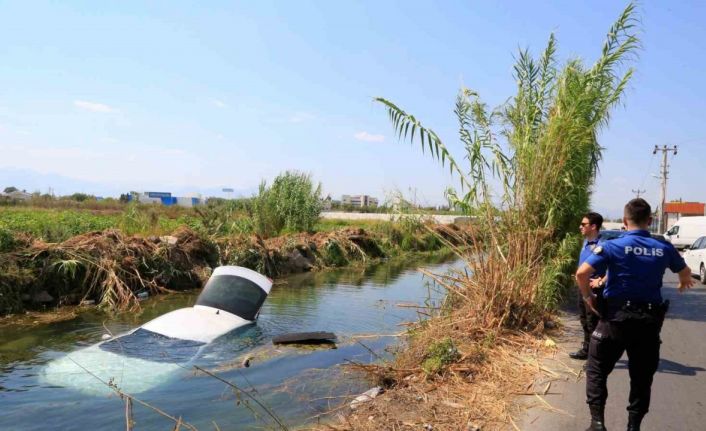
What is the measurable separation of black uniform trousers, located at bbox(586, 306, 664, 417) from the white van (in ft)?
90.6

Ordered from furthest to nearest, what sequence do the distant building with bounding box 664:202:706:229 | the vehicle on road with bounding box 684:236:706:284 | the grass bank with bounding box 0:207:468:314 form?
1. the distant building with bounding box 664:202:706:229
2. the vehicle on road with bounding box 684:236:706:284
3. the grass bank with bounding box 0:207:468:314

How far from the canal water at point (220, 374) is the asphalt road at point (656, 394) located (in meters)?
2.28

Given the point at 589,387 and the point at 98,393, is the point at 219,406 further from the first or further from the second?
the point at 589,387

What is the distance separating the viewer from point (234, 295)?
10172 millimetres

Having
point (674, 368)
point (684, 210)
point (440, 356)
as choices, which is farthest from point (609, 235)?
point (684, 210)

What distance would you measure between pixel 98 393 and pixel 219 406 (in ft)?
5.05

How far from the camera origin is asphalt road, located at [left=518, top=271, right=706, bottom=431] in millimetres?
4949

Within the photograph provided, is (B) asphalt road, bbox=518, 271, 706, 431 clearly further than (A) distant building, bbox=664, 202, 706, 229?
No

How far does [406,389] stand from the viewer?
6086mm

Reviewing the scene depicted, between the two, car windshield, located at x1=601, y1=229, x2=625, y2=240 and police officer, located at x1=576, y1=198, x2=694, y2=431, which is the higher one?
car windshield, located at x1=601, y1=229, x2=625, y2=240

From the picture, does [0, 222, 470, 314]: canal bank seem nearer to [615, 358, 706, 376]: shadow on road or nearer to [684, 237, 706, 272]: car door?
[615, 358, 706, 376]: shadow on road

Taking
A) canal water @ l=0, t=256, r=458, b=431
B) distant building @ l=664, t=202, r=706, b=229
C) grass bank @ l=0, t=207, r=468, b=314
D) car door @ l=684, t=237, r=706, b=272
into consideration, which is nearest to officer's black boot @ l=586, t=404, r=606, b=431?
canal water @ l=0, t=256, r=458, b=431

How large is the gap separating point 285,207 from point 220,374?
829 inches

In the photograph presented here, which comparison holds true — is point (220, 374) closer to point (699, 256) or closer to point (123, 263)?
point (123, 263)
